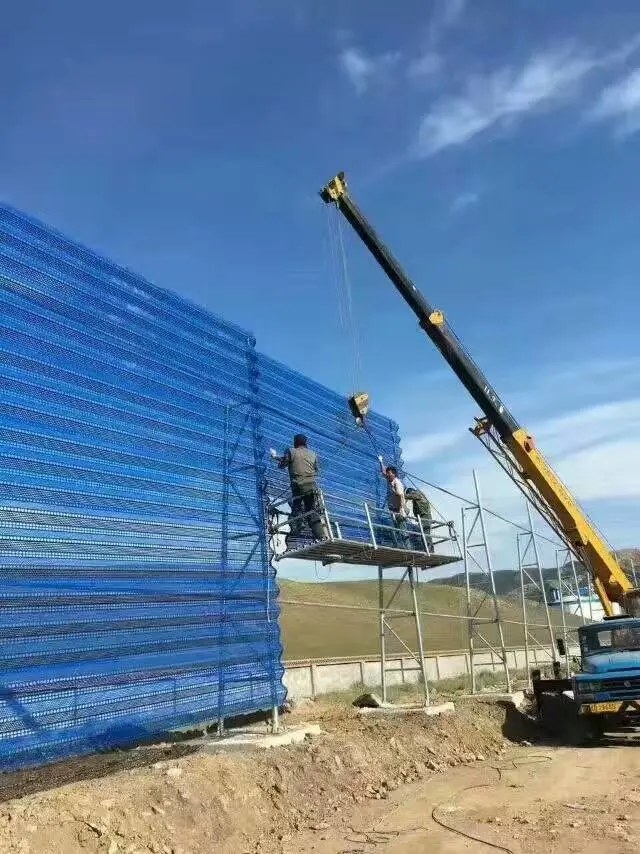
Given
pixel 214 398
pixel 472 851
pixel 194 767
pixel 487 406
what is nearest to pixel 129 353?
pixel 214 398

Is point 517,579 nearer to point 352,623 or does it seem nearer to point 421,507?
point 352,623

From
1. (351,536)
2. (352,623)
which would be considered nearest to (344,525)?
(351,536)

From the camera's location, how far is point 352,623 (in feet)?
72.1

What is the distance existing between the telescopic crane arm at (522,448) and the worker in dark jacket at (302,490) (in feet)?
19.8

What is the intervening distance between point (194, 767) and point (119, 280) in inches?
235

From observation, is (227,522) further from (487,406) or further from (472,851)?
(487,406)

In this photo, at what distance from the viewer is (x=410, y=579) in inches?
537

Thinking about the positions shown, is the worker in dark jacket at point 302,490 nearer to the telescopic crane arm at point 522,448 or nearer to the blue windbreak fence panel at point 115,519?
the blue windbreak fence panel at point 115,519

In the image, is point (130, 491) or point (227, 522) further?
point (227, 522)

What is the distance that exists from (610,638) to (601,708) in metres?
1.90

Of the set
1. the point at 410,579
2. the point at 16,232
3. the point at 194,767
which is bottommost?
the point at 194,767

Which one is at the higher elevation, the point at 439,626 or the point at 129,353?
the point at 129,353

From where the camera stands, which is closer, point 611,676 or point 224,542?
point 224,542

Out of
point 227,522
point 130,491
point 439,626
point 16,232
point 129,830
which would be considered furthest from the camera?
point 439,626
